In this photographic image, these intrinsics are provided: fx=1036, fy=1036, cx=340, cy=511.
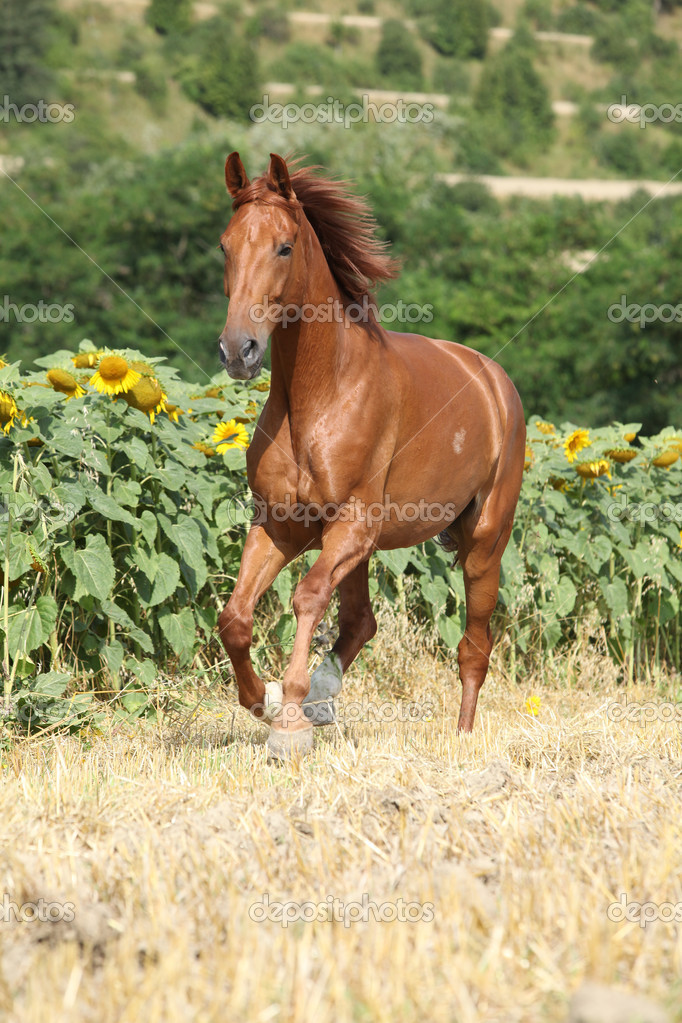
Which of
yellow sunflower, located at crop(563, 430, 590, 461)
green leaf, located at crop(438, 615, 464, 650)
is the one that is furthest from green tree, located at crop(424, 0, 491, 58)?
green leaf, located at crop(438, 615, 464, 650)

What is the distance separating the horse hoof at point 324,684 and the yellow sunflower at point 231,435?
1.90 m

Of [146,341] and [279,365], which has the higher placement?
[279,365]

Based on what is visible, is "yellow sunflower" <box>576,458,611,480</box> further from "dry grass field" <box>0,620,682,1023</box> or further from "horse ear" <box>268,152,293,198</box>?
"horse ear" <box>268,152,293,198</box>

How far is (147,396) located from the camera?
5324 millimetres

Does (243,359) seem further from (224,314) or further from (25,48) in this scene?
(25,48)

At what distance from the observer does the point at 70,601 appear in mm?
5508

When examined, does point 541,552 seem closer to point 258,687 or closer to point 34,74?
point 258,687

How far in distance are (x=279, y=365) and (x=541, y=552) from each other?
3.27 meters

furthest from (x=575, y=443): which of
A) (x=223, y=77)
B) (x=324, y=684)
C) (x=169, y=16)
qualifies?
(x=169, y=16)

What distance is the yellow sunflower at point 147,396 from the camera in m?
5.31

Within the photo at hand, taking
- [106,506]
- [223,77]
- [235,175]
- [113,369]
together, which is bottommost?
[106,506]

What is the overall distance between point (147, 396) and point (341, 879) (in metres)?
3.08

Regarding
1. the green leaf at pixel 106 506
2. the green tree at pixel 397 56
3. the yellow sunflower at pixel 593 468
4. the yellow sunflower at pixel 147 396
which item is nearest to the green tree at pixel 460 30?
the green tree at pixel 397 56

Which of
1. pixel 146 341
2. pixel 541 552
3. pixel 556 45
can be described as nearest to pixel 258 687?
pixel 541 552
